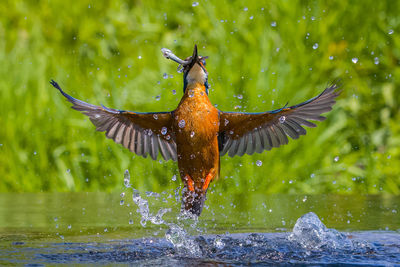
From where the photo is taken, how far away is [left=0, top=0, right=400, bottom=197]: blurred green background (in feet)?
21.6

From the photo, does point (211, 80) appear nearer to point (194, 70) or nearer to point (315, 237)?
point (194, 70)

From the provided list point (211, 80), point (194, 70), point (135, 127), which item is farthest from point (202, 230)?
point (211, 80)

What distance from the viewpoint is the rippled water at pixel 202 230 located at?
146 inches

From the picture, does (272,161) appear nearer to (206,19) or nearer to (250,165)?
(250,165)

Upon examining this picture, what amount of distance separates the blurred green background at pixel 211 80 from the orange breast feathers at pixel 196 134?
2164 millimetres

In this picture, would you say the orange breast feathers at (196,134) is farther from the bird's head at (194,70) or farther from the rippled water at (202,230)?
the rippled water at (202,230)

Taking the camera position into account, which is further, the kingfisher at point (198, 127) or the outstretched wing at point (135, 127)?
the outstretched wing at point (135, 127)

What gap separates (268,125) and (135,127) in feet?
2.99

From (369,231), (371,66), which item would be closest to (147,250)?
(369,231)

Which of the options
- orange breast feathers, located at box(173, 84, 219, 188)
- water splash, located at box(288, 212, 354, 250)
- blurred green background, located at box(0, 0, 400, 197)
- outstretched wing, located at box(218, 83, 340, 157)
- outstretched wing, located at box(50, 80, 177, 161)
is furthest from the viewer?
blurred green background, located at box(0, 0, 400, 197)

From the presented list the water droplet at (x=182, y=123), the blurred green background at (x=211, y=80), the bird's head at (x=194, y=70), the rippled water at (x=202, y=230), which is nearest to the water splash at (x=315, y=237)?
the rippled water at (x=202, y=230)

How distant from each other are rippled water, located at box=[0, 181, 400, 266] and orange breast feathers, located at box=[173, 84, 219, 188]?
384 mm

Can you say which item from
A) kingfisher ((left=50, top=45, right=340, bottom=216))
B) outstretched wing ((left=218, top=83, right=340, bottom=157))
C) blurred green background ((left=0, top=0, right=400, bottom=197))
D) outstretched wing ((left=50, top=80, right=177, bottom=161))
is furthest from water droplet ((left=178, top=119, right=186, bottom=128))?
blurred green background ((left=0, top=0, right=400, bottom=197))

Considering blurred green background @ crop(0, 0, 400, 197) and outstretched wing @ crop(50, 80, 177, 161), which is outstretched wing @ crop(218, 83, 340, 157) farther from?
blurred green background @ crop(0, 0, 400, 197)
